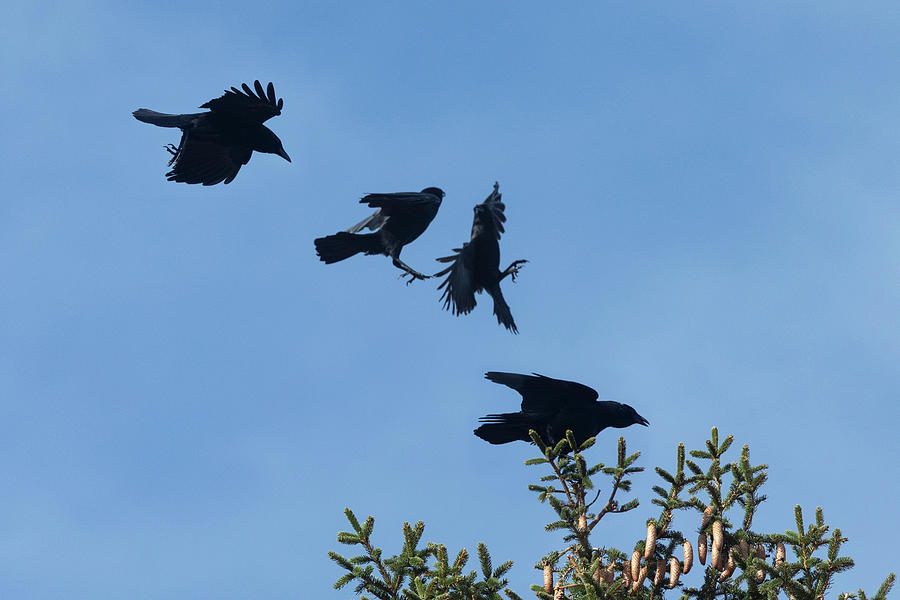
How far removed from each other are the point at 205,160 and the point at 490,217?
4183 millimetres

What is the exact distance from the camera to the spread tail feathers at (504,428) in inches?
360

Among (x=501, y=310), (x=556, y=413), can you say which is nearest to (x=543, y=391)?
(x=556, y=413)

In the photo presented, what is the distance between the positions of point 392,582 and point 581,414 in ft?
7.98

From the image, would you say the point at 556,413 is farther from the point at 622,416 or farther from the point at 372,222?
the point at 372,222

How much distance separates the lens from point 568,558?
25.1ft

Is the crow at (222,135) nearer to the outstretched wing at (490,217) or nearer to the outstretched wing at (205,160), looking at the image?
the outstretched wing at (205,160)

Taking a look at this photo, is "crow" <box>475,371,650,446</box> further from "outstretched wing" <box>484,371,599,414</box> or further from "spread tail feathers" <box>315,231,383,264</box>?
"spread tail feathers" <box>315,231,383,264</box>

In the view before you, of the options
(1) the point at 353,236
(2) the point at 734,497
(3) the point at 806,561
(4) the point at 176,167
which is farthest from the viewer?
(4) the point at 176,167

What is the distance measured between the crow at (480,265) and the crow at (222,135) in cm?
307

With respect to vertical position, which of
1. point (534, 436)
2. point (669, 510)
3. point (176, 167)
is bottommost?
point (669, 510)

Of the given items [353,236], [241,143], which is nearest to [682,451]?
[353,236]

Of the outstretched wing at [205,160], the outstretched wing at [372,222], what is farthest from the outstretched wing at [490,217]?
the outstretched wing at [205,160]

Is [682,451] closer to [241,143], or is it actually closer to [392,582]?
[392,582]

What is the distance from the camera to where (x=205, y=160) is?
12352 mm
